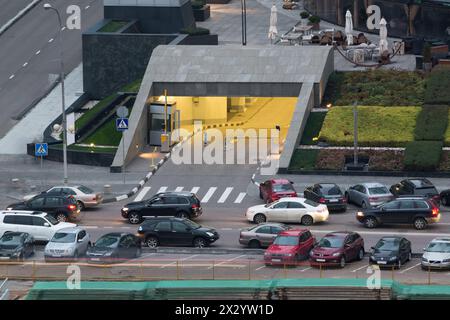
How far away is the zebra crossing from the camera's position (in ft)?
273

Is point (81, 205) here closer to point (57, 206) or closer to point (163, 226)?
point (57, 206)

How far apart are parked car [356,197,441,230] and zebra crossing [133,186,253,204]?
831 centimetres

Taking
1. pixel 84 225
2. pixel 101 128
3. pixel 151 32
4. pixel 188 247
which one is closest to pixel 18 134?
pixel 101 128

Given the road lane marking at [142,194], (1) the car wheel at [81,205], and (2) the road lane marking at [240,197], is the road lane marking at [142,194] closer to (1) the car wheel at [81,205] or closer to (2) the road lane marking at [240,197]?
(1) the car wheel at [81,205]

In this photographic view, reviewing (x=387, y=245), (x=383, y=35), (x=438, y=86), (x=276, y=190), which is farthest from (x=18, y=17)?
(x=387, y=245)

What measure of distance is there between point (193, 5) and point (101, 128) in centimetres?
2383

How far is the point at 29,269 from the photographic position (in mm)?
71188

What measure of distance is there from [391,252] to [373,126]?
20.9 meters

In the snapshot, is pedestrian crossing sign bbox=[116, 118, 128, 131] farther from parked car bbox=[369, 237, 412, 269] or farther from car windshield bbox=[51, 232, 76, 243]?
parked car bbox=[369, 237, 412, 269]

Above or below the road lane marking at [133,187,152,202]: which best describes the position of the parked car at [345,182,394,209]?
above

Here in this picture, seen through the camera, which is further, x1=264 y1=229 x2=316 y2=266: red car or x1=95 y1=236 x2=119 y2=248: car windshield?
x1=95 y1=236 x2=119 y2=248: car windshield

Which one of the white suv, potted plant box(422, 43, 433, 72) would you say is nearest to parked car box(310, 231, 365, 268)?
the white suv

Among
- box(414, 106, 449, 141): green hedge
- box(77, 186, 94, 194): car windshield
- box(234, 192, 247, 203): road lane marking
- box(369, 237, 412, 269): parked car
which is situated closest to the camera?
box(369, 237, 412, 269): parked car

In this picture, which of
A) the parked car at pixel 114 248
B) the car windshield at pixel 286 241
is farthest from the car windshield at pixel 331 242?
the parked car at pixel 114 248
